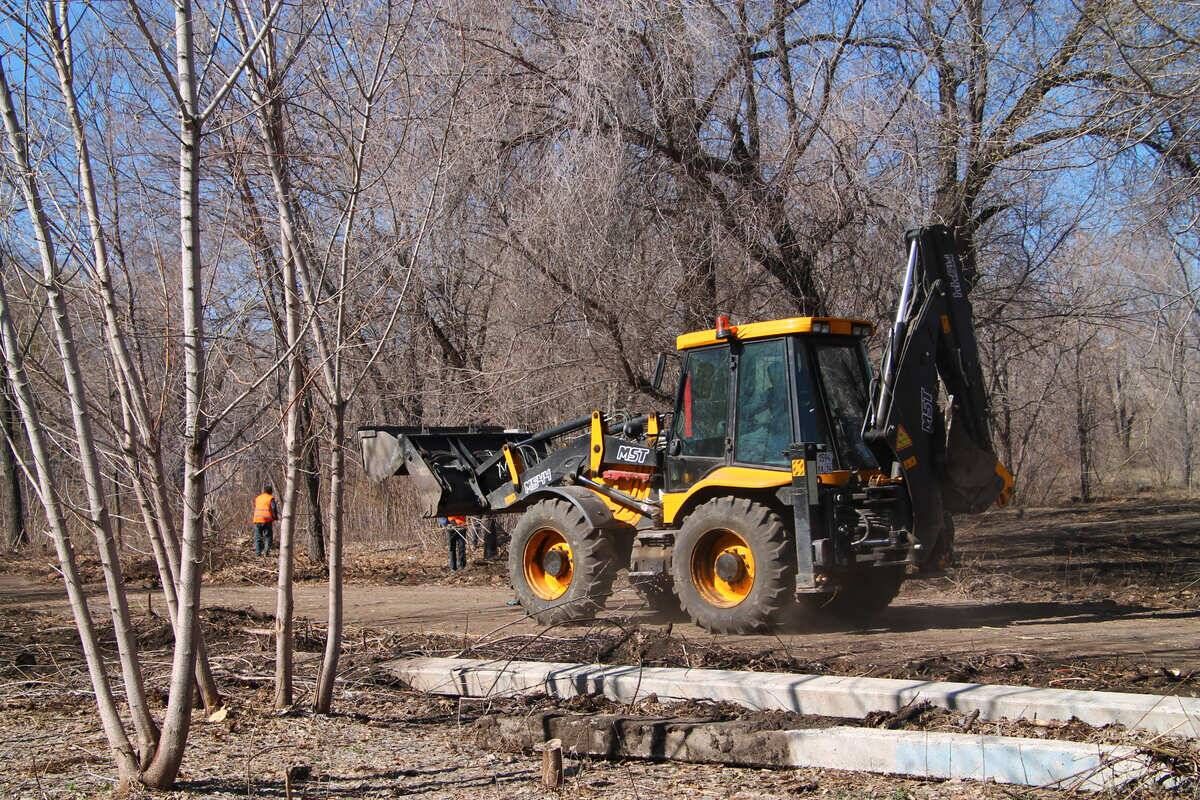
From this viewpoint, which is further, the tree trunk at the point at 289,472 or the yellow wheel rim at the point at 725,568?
the yellow wheel rim at the point at 725,568

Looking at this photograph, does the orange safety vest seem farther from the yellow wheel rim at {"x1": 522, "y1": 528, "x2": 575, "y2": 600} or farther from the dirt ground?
the yellow wheel rim at {"x1": 522, "y1": 528, "x2": 575, "y2": 600}

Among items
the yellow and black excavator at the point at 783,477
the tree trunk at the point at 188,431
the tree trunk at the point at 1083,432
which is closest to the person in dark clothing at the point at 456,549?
the yellow and black excavator at the point at 783,477

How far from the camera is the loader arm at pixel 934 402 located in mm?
9289

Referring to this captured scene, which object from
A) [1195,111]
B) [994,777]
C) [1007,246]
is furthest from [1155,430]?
[994,777]

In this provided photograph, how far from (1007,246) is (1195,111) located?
3.54m

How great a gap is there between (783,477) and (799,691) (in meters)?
3.02

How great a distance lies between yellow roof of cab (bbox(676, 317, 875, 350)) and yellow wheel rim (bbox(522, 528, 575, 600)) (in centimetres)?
233

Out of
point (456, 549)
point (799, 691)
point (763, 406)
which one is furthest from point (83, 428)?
point (456, 549)

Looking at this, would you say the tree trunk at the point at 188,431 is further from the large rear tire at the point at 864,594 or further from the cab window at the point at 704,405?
the large rear tire at the point at 864,594

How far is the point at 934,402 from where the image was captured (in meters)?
9.80

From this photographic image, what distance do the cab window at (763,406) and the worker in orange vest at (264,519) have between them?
40.8 ft

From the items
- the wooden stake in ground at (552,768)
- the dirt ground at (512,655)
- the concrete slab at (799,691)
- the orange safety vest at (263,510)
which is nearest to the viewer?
the wooden stake in ground at (552,768)

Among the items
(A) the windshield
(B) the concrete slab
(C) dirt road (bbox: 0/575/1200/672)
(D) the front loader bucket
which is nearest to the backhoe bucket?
(A) the windshield

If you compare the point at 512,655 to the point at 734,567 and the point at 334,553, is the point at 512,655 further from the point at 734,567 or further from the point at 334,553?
the point at 334,553
